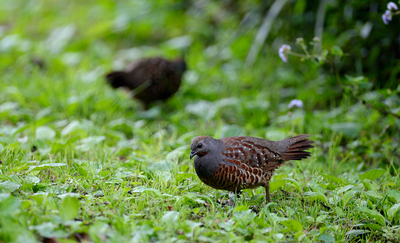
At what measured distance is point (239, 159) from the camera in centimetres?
321

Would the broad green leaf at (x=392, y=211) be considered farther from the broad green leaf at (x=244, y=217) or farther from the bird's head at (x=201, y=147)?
the bird's head at (x=201, y=147)

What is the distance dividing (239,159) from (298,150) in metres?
0.65

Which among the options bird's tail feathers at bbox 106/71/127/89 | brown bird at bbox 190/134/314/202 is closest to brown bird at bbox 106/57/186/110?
bird's tail feathers at bbox 106/71/127/89

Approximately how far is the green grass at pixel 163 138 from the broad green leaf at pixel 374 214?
1cm

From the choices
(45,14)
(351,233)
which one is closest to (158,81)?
(351,233)

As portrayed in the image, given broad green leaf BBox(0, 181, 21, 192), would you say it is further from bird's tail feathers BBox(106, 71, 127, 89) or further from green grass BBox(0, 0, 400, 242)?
bird's tail feathers BBox(106, 71, 127, 89)

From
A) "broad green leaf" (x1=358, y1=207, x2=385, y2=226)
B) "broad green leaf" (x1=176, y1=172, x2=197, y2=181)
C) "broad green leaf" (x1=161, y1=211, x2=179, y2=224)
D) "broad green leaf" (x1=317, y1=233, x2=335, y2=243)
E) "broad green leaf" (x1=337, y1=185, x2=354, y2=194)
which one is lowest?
"broad green leaf" (x1=358, y1=207, x2=385, y2=226)

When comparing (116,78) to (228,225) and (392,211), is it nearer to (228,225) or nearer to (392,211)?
(228,225)

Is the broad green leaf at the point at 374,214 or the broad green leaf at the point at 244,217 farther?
the broad green leaf at the point at 374,214

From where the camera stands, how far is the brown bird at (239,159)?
3029 mm

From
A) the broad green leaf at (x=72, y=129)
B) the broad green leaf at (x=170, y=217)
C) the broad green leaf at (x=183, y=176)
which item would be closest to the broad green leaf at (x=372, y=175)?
the broad green leaf at (x=183, y=176)

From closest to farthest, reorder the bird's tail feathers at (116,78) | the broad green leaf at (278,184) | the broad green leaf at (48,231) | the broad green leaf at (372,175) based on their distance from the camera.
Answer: the broad green leaf at (48,231), the broad green leaf at (278,184), the broad green leaf at (372,175), the bird's tail feathers at (116,78)

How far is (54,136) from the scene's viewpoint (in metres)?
4.21

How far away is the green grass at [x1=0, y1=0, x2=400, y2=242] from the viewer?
2543 millimetres
